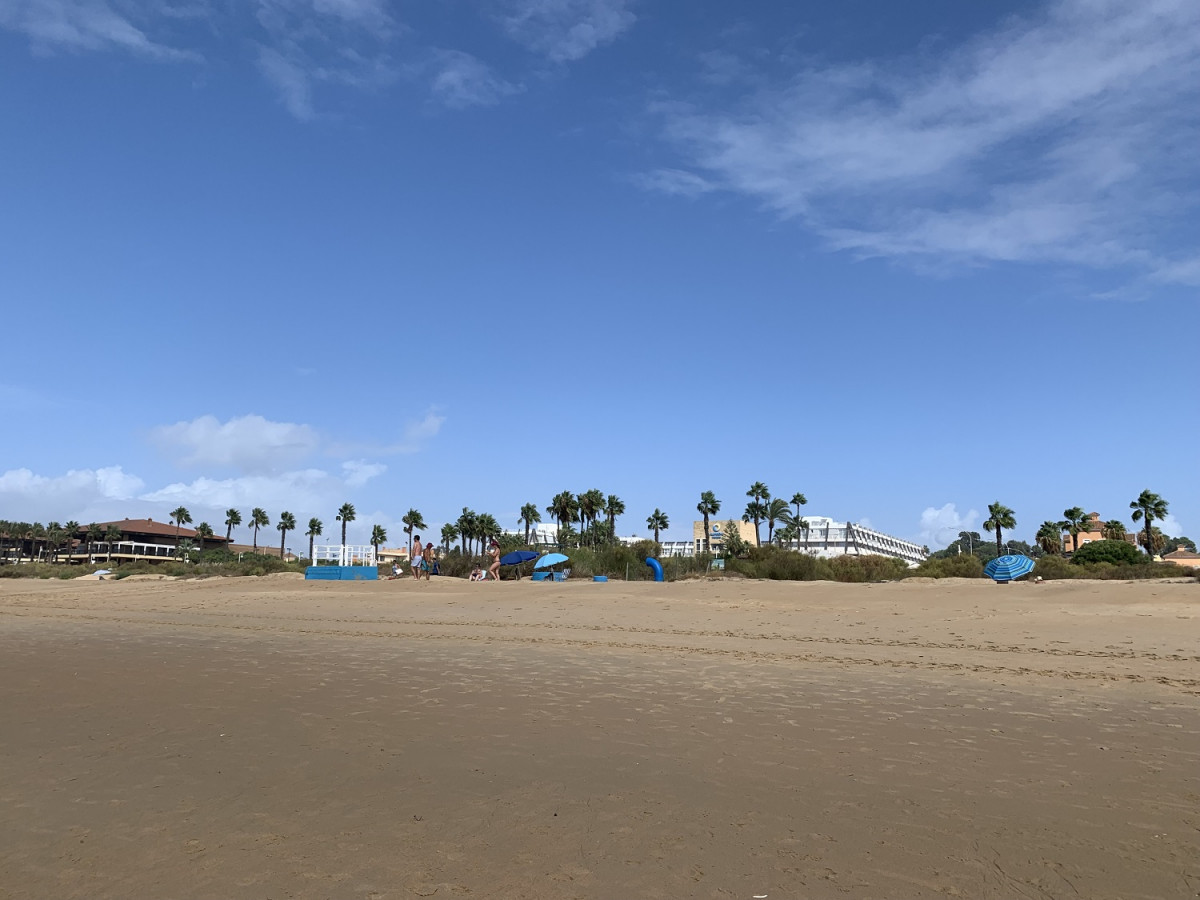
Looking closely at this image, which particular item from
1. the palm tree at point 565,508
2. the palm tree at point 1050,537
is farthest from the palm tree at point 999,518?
the palm tree at point 565,508

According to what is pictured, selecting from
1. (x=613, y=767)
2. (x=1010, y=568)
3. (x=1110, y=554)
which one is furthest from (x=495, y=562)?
(x=1110, y=554)

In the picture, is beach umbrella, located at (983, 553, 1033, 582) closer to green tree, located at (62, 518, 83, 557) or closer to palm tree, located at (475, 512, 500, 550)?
palm tree, located at (475, 512, 500, 550)

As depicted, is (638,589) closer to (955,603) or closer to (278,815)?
(955,603)

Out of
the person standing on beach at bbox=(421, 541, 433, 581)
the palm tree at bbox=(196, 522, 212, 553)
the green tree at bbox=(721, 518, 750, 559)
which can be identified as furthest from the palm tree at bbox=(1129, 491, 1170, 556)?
the palm tree at bbox=(196, 522, 212, 553)

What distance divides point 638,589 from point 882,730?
18931 millimetres

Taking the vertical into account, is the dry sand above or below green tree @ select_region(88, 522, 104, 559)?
below

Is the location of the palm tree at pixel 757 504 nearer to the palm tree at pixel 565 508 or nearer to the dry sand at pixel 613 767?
the palm tree at pixel 565 508

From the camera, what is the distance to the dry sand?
178 inches

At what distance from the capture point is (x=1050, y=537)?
76250 mm

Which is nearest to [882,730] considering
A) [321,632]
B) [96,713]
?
[96,713]

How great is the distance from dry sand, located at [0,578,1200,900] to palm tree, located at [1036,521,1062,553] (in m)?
67.9

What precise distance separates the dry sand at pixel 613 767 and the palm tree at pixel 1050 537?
6785cm

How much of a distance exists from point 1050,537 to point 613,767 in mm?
80824

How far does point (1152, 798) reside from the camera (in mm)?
5730
